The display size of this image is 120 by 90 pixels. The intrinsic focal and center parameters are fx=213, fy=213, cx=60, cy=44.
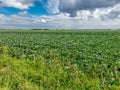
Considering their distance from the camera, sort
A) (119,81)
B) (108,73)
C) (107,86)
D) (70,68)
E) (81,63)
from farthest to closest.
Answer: (81,63)
(70,68)
(108,73)
(119,81)
(107,86)

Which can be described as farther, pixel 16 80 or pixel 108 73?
pixel 108 73

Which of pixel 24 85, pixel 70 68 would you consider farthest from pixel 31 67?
pixel 24 85

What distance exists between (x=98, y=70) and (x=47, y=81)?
10.5ft

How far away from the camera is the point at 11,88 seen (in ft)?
23.2

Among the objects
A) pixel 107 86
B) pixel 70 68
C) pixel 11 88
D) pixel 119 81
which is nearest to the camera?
pixel 11 88

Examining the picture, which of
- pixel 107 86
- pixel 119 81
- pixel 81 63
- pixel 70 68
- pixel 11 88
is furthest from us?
pixel 81 63

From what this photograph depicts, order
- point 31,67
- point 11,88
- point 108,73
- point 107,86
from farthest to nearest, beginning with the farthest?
point 31,67 < point 108,73 < point 107,86 < point 11,88

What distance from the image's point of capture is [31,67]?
11.1m

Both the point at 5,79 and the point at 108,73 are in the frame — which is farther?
the point at 108,73

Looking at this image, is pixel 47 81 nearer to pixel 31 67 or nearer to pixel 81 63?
pixel 31 67

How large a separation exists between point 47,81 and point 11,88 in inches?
58.8

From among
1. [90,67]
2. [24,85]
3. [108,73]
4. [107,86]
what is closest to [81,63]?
[90,67]

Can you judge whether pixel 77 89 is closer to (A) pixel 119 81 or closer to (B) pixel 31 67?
(A) pixel 119 81

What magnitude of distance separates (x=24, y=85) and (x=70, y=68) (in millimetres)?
3432
